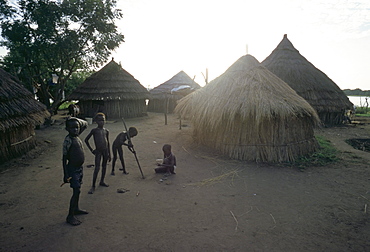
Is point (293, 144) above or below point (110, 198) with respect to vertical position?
above

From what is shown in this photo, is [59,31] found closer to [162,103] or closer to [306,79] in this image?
[162,103]

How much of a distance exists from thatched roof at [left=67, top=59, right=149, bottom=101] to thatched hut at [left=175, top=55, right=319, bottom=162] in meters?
9.75

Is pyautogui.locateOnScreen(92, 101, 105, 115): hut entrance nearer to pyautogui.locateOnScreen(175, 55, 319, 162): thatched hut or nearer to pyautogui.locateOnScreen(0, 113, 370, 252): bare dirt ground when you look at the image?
pyautogui.locateOnScreen(0, 113, 370, 252): bare dirt ground

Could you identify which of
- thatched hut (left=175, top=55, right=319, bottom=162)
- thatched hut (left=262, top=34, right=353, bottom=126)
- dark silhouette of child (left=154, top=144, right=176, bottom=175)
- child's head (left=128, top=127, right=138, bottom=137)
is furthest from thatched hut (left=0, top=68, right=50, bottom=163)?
thatched hut (left=262, top=34, right=353, bottom=126)

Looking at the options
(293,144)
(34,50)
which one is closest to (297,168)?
(293,144)

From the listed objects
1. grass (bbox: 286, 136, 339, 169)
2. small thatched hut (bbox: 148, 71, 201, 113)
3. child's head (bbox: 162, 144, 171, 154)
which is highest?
small thatched hut (bbox: 148, 71, 201, 113)

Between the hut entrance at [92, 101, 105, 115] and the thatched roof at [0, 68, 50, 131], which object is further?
the hut entrance at [92, 101, 105, 115]

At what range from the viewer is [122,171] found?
257 inches

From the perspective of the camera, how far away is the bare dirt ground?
339 cm

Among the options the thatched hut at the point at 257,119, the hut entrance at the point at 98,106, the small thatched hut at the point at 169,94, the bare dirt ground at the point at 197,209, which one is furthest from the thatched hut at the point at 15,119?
the small thatched hut at the point at 169,94

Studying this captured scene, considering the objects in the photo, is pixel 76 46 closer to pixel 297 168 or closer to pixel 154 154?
pixel 154 154

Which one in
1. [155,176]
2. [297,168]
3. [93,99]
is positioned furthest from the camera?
[93,99]

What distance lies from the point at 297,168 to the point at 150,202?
4.76 metres

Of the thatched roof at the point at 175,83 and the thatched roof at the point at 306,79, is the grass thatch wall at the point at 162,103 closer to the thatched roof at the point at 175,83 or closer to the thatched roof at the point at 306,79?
the thatched roof at the point at 175,83
